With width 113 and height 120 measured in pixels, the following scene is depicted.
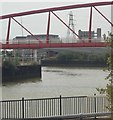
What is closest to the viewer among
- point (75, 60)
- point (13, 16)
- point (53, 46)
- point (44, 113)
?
point (44, 113)

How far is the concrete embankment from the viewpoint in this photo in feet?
140

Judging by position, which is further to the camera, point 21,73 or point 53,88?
point 21,73

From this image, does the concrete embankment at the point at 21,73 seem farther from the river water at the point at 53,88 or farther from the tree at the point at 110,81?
the tree at the point at 110,81

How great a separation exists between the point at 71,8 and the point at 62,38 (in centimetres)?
647

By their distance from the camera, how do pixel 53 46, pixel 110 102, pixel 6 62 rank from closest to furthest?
1. pixel 110 102
2. pixel 53 46
3. pixel 6 62

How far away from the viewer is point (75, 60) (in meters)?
67.2

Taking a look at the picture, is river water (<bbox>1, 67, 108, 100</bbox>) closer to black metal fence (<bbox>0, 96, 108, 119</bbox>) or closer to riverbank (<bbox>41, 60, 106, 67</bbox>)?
black metal fence (<bbox>0, 96, 108, 119</bbox>)

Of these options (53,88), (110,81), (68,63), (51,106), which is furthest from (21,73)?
(110,81)

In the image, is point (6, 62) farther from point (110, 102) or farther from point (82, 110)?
point (110, 102)

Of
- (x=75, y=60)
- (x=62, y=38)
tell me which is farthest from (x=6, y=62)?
(x=75, y=60)

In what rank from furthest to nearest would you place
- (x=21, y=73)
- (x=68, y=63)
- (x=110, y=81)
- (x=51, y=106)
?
(x=68, y=63), (x=21, y=73), (x=51, y=106), (x=110, y=81)

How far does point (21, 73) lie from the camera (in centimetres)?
4681

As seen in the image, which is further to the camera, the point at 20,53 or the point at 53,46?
the point at 20,53

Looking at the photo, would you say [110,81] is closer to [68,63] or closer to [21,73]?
[21,73]
